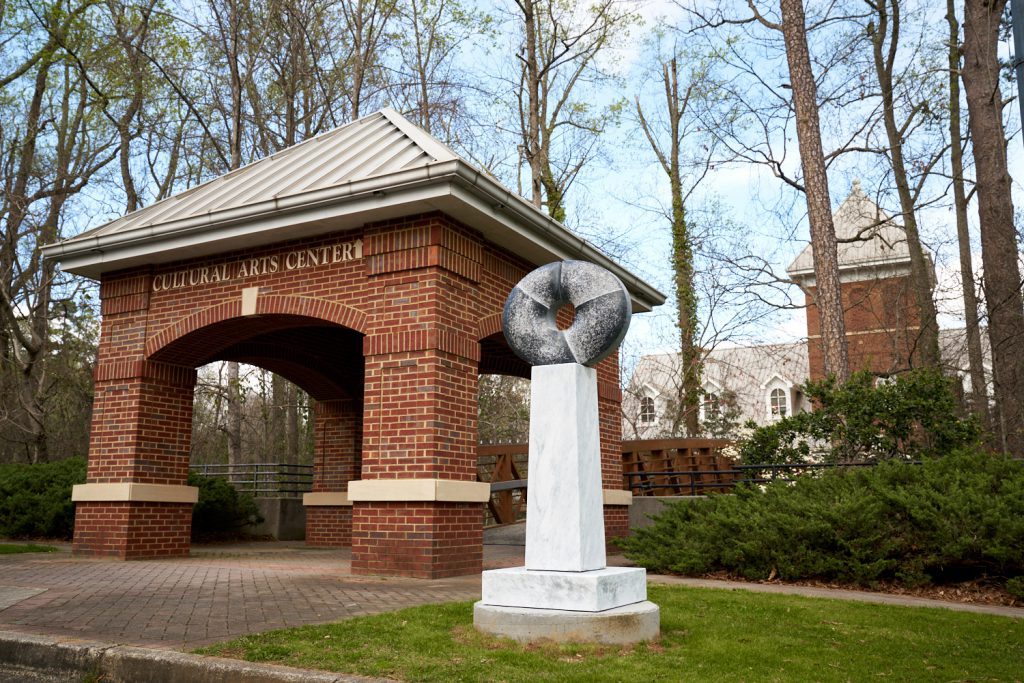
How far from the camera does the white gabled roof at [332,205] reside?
8703 mm

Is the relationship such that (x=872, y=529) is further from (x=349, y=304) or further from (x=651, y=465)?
(x=651, y=465)

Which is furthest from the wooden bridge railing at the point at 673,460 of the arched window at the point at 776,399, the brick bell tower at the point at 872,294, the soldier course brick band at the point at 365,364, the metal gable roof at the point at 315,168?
the arched window at the point at 776,399

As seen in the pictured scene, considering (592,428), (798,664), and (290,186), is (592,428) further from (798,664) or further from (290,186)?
(290,186)

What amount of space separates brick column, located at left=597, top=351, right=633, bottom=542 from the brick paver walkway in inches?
112

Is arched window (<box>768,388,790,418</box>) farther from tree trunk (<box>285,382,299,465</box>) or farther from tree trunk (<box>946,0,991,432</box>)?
tree trunk (<box>285,382,299,465</box>)

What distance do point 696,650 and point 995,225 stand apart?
11202mm

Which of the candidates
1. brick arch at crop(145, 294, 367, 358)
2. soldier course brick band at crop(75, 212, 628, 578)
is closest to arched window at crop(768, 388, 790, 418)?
soldier course brick band at crop(75, 212, 628, 578)

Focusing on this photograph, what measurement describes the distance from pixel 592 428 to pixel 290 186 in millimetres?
5881

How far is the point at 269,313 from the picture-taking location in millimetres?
9945

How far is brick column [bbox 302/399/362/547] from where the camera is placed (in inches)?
566

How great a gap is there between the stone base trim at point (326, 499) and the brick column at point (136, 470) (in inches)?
133

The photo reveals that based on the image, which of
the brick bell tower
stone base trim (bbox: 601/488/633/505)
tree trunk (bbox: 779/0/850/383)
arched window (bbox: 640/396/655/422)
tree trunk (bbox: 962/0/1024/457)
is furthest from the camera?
arched window (bbox: 640/396/655/422)

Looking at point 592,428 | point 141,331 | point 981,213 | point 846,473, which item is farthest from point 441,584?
point 981,213

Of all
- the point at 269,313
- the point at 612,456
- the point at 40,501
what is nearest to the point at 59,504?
the point at 40,501
